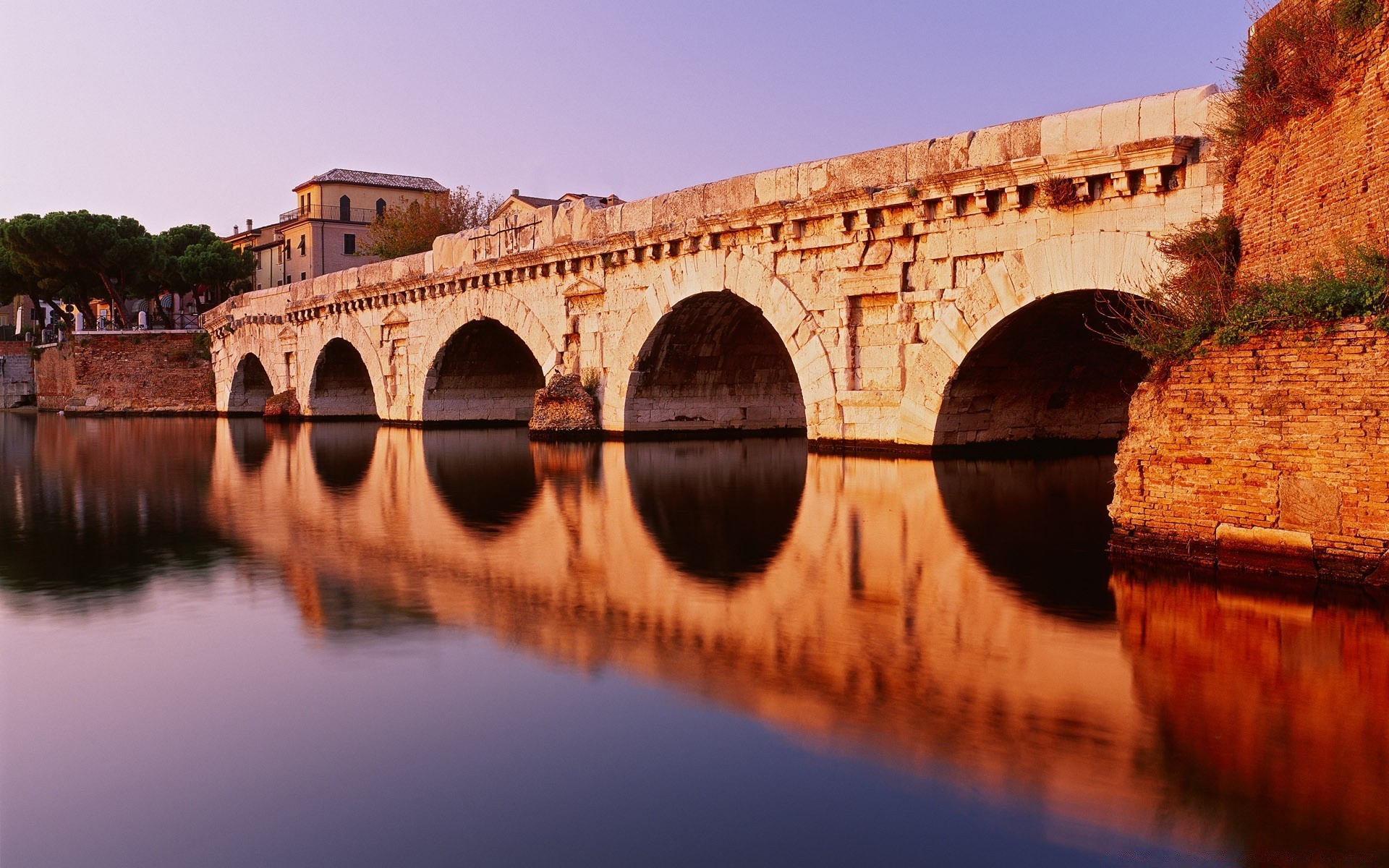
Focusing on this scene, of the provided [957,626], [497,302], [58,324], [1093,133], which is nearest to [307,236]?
[58,324]

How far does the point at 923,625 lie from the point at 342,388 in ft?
82.0

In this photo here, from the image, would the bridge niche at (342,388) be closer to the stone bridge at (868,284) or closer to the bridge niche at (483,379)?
the bridge niche at (483,379)

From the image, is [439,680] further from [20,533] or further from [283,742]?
[20,533]

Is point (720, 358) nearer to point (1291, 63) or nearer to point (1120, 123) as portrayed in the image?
point (1120, 123)

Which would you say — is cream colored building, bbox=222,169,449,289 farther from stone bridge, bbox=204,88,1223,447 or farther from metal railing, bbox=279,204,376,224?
stone bridge, bbox=204,88,1223,447

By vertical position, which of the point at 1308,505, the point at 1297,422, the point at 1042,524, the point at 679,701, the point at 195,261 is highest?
the point at 195,261

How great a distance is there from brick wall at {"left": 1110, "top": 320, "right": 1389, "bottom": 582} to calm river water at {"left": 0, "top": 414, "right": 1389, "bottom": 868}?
0.29 metres

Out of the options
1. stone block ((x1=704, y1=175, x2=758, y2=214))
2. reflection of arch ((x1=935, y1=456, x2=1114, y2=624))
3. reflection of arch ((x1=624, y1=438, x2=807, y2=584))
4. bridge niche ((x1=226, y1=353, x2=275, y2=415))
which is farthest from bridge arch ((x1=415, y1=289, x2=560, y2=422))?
bridge niche ((x1=226, y1=353, x2=275, y2=415))

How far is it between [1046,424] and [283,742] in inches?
430

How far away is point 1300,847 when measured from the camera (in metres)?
2.94

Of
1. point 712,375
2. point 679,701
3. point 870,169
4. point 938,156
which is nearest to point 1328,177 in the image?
point 938,156

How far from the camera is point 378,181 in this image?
56656 millimetres

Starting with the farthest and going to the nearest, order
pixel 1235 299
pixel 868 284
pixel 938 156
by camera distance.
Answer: pixel 868 284, pixel 938 156, pixel 1235 299

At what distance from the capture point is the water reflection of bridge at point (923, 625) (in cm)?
350
